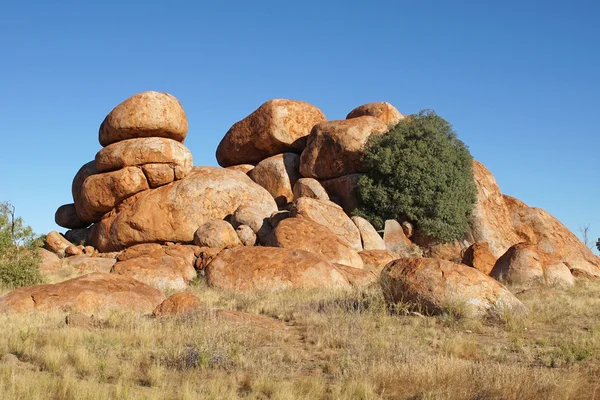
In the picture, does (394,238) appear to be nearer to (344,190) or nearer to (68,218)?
(344,190)

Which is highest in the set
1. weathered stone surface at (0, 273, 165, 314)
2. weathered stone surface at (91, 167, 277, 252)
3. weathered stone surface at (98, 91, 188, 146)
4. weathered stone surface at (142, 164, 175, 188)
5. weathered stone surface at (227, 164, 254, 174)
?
weathered stone surface at (98, 91, 188, 146)

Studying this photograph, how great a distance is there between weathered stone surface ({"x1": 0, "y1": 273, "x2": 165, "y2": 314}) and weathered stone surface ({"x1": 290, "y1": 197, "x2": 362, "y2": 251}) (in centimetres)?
1194

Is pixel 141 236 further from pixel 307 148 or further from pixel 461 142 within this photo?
pixel 461 142

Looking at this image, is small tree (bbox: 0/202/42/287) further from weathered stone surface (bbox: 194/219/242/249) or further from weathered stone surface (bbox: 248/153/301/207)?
weathered stone surface (bbox: 248/153/301/207)

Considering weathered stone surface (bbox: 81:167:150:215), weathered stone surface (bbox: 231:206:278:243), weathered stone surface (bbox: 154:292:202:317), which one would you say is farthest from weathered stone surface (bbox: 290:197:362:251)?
weathered stone surface (bbox: 154:292:202:317)

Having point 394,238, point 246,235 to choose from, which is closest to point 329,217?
point 246,235

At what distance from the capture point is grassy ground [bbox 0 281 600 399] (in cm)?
759

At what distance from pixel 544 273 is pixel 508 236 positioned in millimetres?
11387

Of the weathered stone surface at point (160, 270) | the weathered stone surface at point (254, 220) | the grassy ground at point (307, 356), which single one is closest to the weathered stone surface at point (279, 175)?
the weathered stone surface at point (254, 220)

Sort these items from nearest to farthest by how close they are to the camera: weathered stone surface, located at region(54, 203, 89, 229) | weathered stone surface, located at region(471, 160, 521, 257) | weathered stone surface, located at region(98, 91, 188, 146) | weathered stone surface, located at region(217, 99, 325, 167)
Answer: weathered stone surface, located at region(98, 91, 188, 146)
weathered stone surface, located at region(471, 160, 521, 257)
weathered stone surface, located at region(54, 203, 89, 229)
weathered stone surface, located at region(217, 99, 325, 167)

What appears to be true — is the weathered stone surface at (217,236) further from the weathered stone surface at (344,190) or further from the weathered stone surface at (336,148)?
the weathered stone surface at (344,190)

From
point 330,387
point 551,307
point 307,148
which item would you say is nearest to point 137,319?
point 330,387

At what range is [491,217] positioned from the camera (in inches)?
1264

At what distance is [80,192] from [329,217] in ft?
43.0
